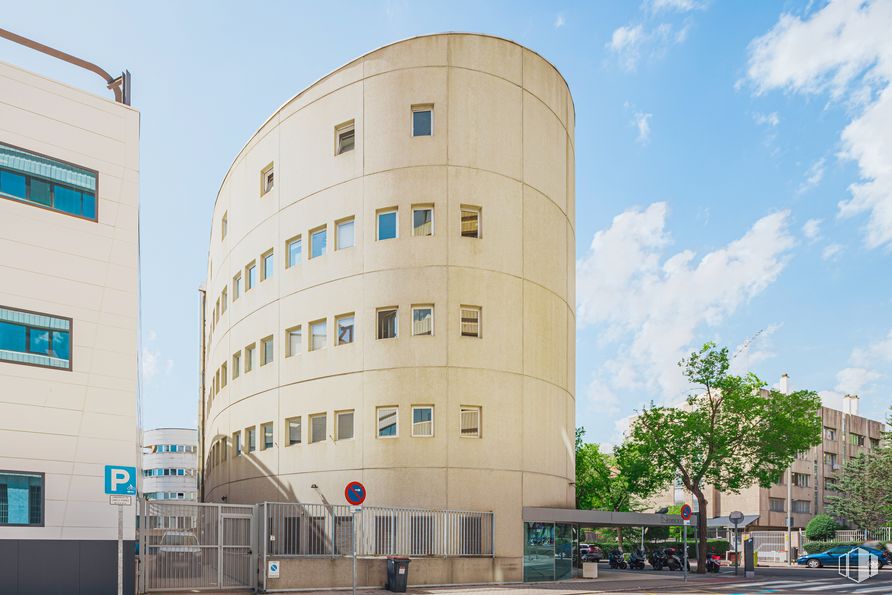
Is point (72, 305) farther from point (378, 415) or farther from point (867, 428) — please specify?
point (867, 428)

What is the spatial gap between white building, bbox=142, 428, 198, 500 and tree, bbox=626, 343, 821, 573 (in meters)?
81.1

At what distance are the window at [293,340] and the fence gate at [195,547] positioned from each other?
10.4m

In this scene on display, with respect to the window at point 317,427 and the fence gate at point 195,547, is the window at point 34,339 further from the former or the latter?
the window at point 317,427

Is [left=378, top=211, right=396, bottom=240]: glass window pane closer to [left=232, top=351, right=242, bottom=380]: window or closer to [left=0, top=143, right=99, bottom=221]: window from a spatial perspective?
[left=232, top=351, right=242, bottom=380]: window

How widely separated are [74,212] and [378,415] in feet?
43.5

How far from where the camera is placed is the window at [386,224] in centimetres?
3141

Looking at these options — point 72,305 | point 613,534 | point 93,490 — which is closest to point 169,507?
point 93,490

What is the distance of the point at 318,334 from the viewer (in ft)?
108

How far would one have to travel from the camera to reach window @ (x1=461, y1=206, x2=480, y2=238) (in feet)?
103

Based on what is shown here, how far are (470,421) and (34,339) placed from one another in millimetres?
15328

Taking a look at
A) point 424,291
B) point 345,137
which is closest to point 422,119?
point 345,137

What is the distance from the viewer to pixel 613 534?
246 ft

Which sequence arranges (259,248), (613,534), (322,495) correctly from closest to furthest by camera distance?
(322,495) < (259,248) < (613,534)
